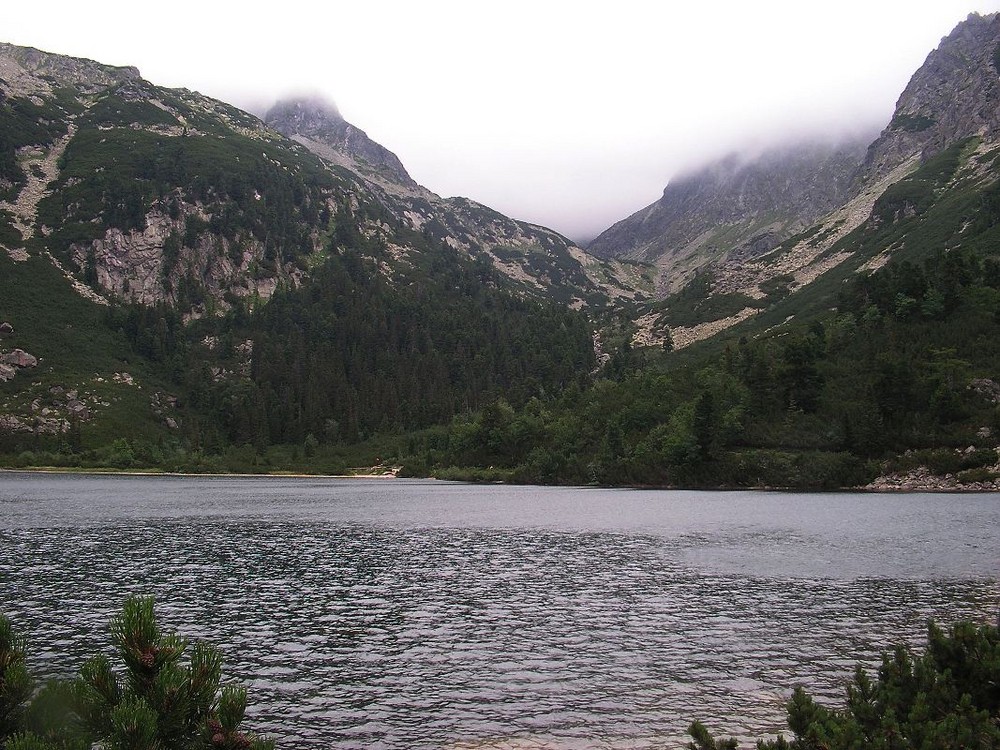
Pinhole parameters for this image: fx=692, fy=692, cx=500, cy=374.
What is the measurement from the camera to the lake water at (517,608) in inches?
938

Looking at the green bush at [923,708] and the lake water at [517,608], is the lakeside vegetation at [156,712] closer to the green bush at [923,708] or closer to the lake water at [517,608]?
→ the green bush at [923,708]

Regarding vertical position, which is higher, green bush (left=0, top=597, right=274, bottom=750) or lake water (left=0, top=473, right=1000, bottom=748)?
green bush (left=0, top=597, right=274, bottom=750)

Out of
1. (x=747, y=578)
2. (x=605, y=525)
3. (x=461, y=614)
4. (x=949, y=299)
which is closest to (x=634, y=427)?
(x=949, y=299)

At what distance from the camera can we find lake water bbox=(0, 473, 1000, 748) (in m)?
23.8

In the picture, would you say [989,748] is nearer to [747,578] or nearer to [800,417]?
[747,578]

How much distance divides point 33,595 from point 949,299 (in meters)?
178

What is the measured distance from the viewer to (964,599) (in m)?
38.5

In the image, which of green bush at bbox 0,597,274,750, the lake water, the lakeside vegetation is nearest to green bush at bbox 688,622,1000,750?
the lakeside vegetation

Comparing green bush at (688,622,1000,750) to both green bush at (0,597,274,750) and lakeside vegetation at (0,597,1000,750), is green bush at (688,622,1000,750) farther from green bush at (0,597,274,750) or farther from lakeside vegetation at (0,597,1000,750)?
green bush at (0,597,274,750)

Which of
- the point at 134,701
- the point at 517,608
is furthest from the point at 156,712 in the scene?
the point at 517,608

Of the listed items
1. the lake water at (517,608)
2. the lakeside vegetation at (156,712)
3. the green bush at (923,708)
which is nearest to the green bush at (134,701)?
the lakeside vegetation at (156,712)

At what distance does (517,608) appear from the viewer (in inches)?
1576

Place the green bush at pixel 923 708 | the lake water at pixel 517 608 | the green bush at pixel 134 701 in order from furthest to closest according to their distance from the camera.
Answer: the lake water at pixel 517 608
the green bush at pixel 923 708
the green bush at pixel 134 701

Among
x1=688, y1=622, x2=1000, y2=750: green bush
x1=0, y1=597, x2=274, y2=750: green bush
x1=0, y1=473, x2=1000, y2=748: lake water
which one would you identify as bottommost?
x1=0, y1=473, x2=1000, y2=748: lake water
